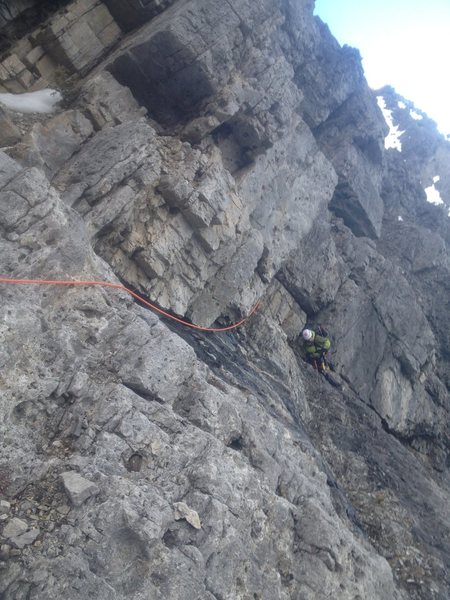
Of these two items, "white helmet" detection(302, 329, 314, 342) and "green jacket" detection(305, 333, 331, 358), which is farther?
"white helmet" detection(302, 329, 314, 342)

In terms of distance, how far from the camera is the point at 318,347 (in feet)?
60.6

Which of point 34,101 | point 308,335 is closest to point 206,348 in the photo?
point 308,335

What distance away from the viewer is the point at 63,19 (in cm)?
1393

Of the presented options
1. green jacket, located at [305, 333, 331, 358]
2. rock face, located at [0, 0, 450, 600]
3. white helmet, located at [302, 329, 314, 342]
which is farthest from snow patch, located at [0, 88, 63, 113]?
green jacket, located at [305, 333, 331, 358]

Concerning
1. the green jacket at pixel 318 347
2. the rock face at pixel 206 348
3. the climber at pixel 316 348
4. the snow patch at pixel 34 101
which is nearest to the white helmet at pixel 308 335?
the climber at pixel 316 348

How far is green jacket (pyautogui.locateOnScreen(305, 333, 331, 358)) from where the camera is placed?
18344 millimetres

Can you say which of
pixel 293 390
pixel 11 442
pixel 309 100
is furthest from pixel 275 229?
pixel 11 442

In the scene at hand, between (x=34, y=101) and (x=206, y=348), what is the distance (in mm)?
9161

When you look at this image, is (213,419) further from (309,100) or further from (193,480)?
(309,100)

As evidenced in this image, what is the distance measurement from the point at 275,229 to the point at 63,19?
10689 mm

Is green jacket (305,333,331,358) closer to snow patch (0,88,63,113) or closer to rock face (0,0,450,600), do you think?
rock face (0,0,450,600)

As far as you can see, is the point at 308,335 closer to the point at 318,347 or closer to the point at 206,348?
the point at 318,347

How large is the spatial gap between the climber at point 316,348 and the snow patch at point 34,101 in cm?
1295

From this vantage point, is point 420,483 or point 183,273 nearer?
point 183,273
